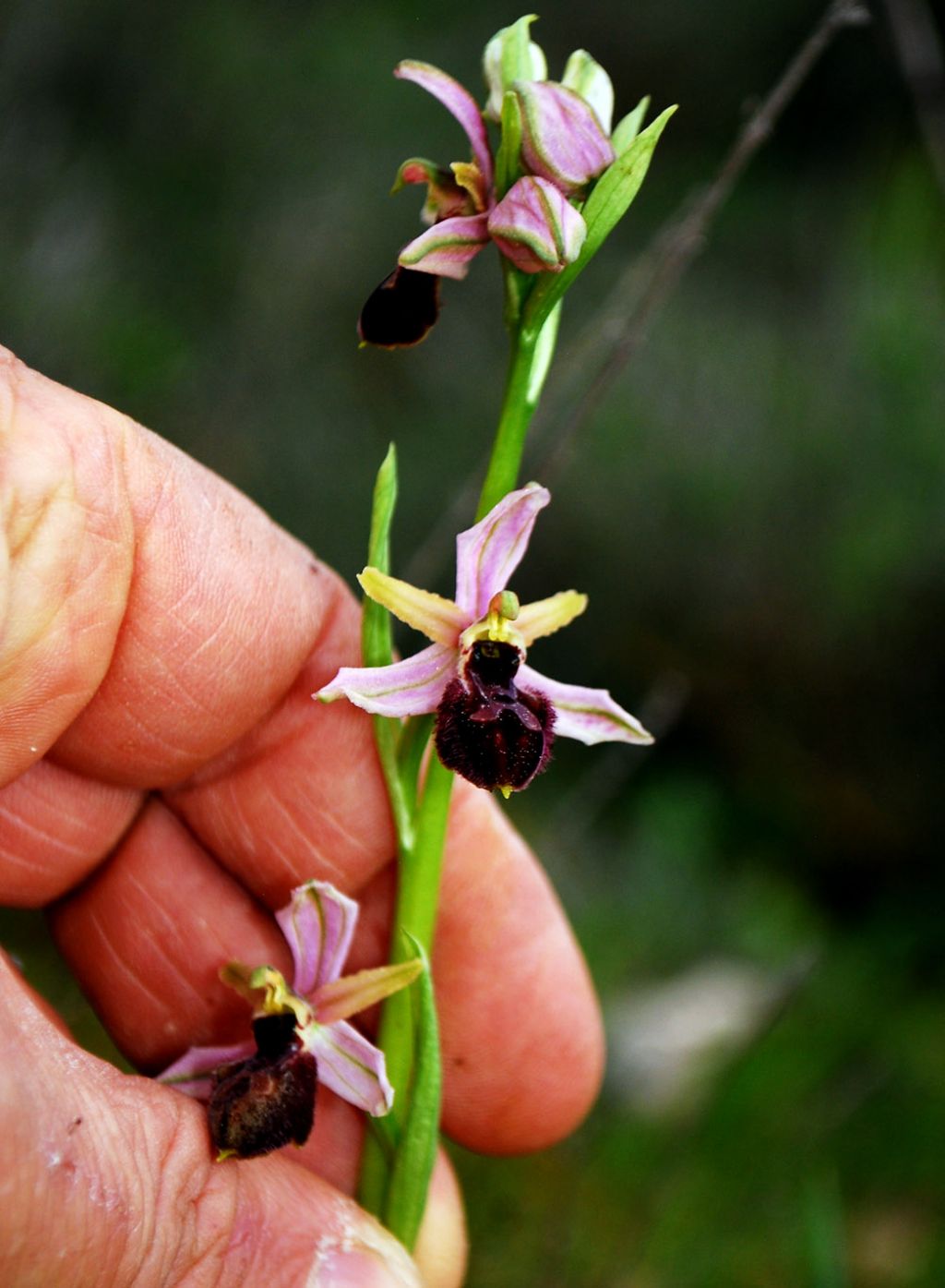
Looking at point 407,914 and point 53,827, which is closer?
point 407,914

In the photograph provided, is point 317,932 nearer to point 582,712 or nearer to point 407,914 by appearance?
point 407,914

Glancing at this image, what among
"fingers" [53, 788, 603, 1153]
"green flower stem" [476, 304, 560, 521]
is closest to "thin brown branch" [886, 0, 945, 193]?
"green flower stem" [476, 304, 560, 521]

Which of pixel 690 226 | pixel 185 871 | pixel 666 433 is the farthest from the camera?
pixel 666 433

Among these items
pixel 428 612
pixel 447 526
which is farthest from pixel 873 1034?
pixel 428 612

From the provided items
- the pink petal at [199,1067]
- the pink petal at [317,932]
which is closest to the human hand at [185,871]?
the pink petal at [199,1067]

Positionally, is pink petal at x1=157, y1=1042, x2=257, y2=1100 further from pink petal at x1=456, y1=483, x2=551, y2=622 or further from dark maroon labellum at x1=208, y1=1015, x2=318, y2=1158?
pink petal at x1=456, y1=483, x2=551, y2=622

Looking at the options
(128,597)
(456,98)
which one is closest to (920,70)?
(456,98)

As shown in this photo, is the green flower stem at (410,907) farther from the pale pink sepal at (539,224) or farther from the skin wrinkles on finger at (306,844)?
the pale pink sepal at (539,224)
